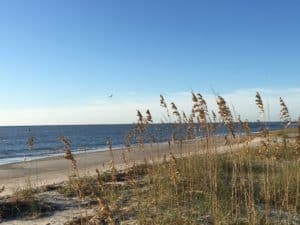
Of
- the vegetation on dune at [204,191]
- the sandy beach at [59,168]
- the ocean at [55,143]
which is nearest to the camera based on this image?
the vegetation on dune at [204,191]

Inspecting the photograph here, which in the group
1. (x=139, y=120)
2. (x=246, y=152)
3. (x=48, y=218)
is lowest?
(x=48, y=218)

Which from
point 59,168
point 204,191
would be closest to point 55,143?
point 59,168

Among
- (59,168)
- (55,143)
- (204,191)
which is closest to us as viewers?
(204,191)

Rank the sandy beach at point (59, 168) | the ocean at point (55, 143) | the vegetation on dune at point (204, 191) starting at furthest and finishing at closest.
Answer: the sandy beach at point (59, 168) → the ocean at point (55, 143) → the vegetation on dune at point (204, 191)

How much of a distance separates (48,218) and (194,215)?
2259mm

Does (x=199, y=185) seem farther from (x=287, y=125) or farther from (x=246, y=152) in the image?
(x=287, y=125)

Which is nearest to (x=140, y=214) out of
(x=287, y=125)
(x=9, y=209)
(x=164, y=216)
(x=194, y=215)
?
(x=164, y=216)

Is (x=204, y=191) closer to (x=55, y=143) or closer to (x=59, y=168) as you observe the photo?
(x=59, y=168)

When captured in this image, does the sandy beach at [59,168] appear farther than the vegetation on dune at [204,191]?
Yes

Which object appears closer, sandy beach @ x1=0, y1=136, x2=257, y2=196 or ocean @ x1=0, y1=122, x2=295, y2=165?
ocean @ x1=0, y1=122, x2=295, y2=165

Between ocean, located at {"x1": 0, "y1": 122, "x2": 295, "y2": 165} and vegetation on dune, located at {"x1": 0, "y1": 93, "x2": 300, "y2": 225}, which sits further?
ocean, located at {"x1": 0, "y1": 122, "x2": 295, "y2": 165}

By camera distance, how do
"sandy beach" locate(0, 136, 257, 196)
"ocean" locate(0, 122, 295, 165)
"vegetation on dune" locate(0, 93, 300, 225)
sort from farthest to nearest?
"sandy beach" locate(0, 136, 257, 196), "ocean" locate(0, 122, 295, 165), "vegetation on dune" locate(0, 93, 300, 225)

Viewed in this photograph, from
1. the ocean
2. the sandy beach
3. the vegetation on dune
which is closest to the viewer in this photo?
the vegetation on dune

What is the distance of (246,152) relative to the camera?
7.34m
